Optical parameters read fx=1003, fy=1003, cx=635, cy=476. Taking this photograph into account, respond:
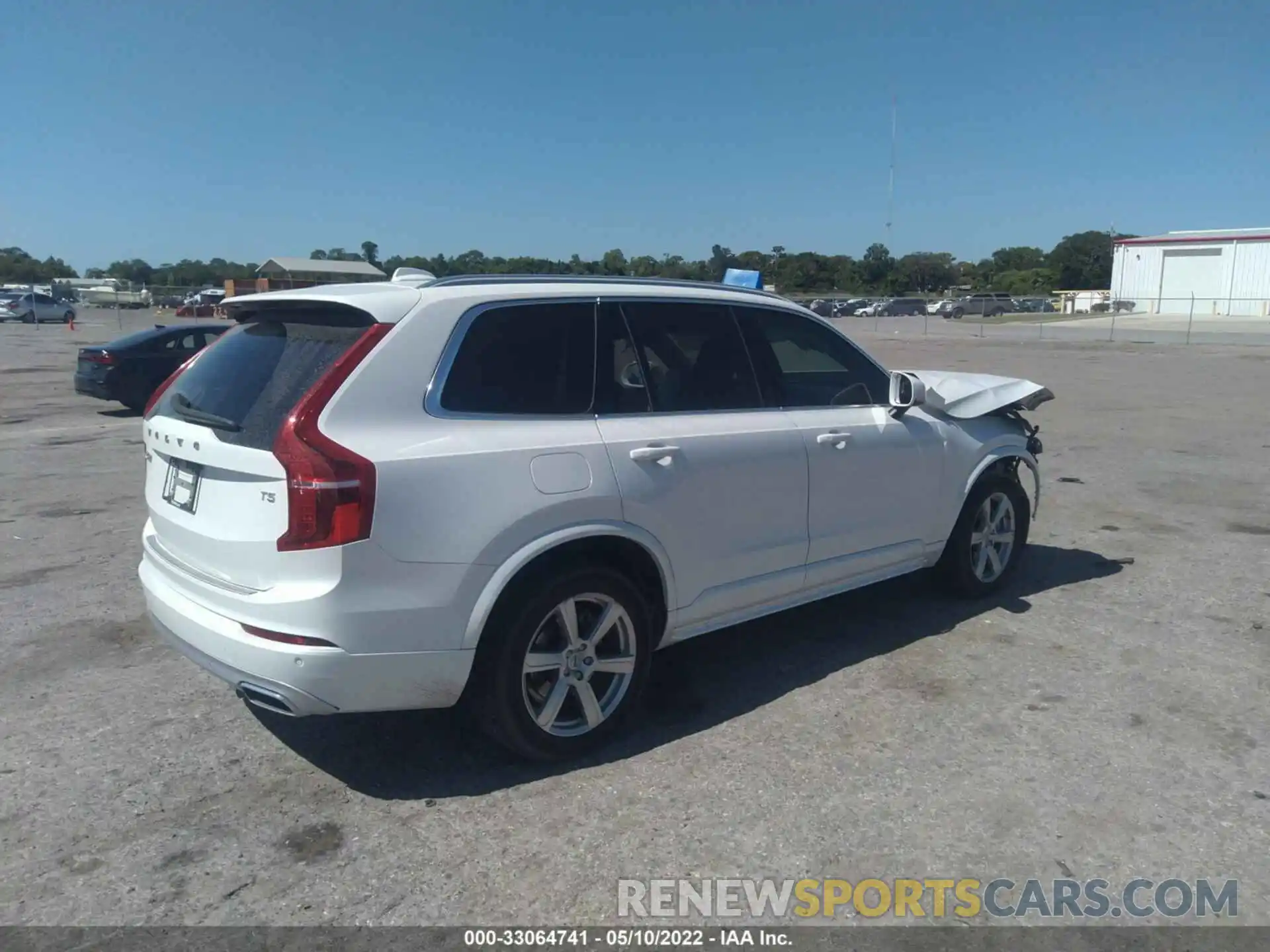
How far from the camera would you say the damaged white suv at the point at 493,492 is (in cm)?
339

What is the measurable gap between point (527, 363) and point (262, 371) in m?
0.99

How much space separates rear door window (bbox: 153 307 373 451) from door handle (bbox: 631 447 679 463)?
1145 millimetres

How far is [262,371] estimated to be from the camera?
149 inches

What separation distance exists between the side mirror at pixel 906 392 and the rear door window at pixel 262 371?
2.77m

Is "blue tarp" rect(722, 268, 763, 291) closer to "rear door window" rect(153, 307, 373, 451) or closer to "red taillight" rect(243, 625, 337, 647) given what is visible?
"rear door window" rect(153, 307, 373, 451)

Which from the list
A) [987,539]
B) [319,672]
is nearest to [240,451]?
[319,672]

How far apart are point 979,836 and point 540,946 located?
1.57 metres

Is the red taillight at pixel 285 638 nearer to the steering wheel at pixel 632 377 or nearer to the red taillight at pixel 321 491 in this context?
the red taillight at pixel 321 491

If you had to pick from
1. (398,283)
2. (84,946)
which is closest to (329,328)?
(398,283)

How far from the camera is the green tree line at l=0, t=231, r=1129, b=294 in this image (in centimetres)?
640

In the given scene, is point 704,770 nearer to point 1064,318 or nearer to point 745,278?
point 745,278

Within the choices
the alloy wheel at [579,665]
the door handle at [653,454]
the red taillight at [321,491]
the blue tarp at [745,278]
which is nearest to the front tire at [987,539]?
the blue tarp at [745,278]

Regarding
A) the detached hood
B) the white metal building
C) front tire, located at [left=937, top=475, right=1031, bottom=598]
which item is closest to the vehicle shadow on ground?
front tire, located at [left=937, top=475, right=1031, bottom=598]

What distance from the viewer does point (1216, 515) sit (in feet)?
27.2
